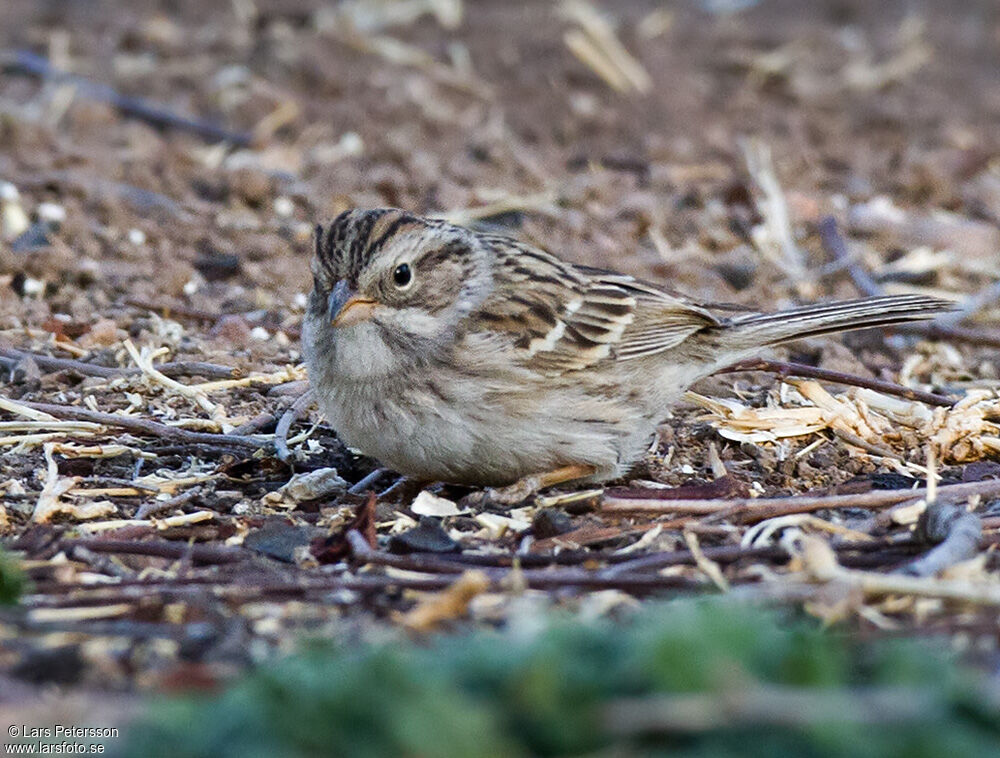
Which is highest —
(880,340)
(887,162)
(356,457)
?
(887,162)

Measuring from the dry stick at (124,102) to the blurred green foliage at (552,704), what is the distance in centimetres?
698

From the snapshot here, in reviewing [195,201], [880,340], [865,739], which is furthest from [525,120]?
[865,739]

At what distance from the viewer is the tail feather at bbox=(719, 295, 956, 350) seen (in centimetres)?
579

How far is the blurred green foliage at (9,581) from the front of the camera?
3.64 m

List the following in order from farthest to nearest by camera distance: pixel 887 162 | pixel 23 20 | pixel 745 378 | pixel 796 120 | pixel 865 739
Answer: pixel 23 20 < pixel 796 120 < pixel 887 162 < pixel 745 378 < pixel 865 739

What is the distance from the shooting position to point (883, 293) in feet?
24.9

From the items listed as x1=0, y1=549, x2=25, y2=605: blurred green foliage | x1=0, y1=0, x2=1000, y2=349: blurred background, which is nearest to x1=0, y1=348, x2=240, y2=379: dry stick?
x1=0, y1=0, x2=1000, y2=349: blurred background

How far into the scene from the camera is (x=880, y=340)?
713 centimetres

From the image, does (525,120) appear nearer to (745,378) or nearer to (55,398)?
(745,378)

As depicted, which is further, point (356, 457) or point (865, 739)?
point (356, 457)

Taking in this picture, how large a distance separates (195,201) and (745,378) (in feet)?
11.0

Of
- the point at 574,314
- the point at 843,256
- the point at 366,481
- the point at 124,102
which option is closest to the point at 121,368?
the point at 366,481

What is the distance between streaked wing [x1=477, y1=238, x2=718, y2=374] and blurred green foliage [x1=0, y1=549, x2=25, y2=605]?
200 cm

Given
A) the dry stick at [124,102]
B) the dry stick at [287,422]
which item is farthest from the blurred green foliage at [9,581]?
the dry stick at [124,102]
